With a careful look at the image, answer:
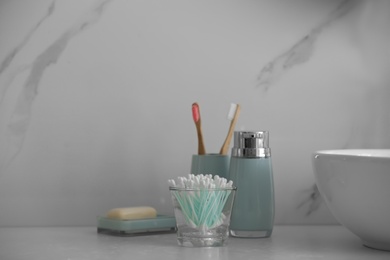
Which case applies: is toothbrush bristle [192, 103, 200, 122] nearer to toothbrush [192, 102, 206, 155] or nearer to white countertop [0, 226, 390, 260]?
A: toothbrush [192, 102, 206, 155]

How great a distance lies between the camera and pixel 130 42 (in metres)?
1.36

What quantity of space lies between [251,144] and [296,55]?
0.29 meters

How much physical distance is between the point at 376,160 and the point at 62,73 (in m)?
0.67

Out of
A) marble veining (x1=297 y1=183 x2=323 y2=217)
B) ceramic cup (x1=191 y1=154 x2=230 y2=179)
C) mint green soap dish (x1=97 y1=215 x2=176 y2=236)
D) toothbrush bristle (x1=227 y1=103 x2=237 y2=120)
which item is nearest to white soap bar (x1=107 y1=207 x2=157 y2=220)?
mint green soap dish (x1=97 y1=215 x2=176 y2=236)

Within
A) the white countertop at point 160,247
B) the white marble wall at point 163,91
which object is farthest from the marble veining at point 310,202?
the white countertop at point 160,247

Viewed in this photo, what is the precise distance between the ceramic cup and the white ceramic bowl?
0.21 m

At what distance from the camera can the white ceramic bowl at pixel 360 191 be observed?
38.1 inches

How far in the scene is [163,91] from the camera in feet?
4.48

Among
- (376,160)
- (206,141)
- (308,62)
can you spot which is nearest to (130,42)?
(206,141)

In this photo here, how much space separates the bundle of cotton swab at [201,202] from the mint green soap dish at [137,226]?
4.8 inches

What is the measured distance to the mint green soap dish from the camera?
1.17 metres

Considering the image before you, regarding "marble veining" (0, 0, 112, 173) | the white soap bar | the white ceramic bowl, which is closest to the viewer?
the white ceramic bowl

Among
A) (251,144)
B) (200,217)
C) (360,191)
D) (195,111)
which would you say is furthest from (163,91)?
(360,191)

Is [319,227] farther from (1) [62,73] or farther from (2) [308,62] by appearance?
(1) [62,73]
